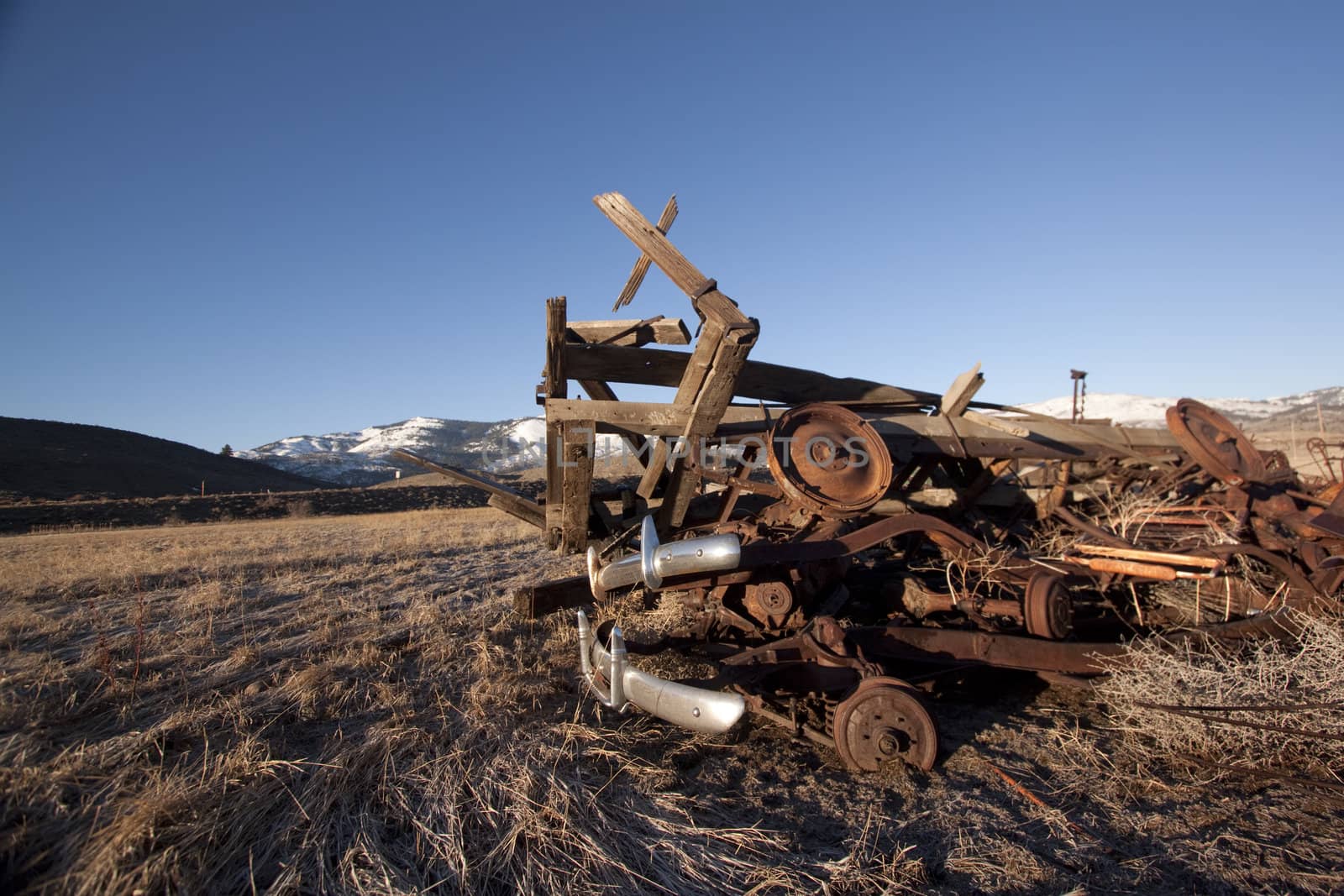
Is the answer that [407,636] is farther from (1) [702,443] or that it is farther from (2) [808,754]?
(2) [808,754]

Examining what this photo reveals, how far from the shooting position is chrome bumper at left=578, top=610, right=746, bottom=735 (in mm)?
2750

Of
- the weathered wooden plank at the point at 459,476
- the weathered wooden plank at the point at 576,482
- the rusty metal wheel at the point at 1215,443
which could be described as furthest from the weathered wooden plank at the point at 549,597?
the rusty metal wheel at the point at 1215,443

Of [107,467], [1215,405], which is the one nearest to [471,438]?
[107,467]

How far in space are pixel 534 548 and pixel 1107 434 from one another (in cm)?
780

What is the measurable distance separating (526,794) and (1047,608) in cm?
288

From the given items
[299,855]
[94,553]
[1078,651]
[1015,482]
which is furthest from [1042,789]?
[94,553]

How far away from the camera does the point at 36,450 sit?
40.2 m

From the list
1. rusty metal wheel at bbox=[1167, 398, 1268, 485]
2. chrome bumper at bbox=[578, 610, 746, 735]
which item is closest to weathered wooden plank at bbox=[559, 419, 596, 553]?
chrome bumper at bbox=[578, 610, 746, 735]

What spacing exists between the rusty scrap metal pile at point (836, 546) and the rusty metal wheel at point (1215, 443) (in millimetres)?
22

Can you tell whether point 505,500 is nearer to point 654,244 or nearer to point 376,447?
point 654,244

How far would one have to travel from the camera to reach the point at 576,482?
4.14m

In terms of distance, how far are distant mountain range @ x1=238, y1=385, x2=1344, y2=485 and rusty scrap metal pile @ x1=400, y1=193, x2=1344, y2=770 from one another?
144ft

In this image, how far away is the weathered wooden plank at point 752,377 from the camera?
165 inches

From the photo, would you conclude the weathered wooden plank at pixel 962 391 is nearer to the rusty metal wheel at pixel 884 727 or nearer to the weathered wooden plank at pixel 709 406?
the weathered wooden plank at pixel 709 406
